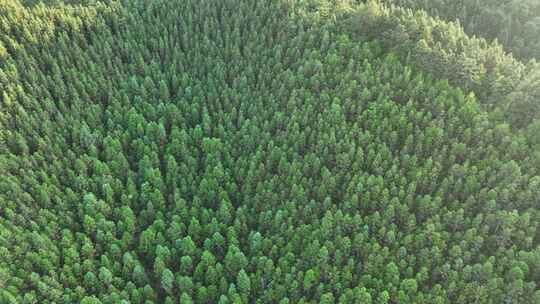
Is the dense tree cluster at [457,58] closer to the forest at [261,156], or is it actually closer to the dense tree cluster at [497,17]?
the forest at [261,156]

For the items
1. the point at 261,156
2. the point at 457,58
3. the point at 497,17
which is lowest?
the point at 261,156

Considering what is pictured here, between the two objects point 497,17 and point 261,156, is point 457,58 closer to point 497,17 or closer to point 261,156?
point 497,17

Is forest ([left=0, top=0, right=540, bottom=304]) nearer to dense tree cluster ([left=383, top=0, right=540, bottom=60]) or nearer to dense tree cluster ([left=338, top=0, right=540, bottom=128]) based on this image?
dense tree cluster ([left=338, top=0, right=540, bottom=128])

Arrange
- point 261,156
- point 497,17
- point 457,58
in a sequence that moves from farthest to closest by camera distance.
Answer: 1. point 497,17
2. point 457,58
3. point 261,156

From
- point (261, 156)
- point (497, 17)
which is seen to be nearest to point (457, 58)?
point (497, 17)

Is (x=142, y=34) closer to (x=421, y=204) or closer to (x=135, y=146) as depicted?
(x=135, y=146)

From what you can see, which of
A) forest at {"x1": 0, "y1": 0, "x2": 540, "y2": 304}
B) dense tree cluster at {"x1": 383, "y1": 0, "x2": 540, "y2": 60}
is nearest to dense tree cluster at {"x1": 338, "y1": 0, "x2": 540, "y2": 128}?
forest at {"x1": 0, "y1": 0, "x2": 540, "y2": 304}

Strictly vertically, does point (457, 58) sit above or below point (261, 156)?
above

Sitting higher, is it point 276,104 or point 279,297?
point 276,104

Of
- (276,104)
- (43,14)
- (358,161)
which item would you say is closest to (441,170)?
(358,161)
